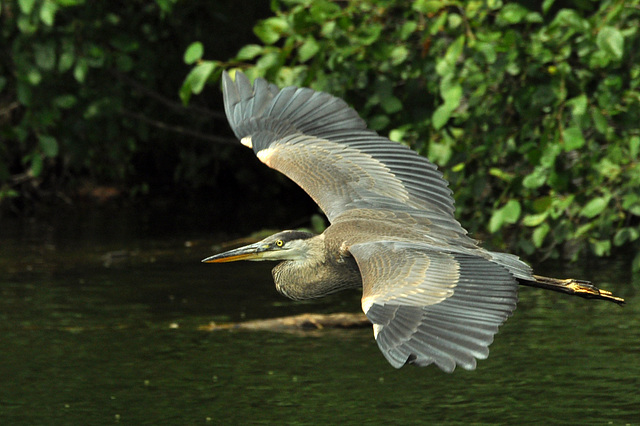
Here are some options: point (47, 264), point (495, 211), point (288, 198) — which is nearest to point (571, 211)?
point (495, 211)

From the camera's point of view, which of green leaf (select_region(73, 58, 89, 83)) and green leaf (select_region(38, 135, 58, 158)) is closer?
green leaf (select_region(73, 58, 89, 83))

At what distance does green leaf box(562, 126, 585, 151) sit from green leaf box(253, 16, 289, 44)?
2.44m

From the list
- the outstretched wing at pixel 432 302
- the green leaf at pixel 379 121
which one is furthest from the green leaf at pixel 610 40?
the outstretched wing at pixel 432 302

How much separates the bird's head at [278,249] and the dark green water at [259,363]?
1300 millimetres

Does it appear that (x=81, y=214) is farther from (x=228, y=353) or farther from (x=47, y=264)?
(x=228, y=353)

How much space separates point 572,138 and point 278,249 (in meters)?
2.99

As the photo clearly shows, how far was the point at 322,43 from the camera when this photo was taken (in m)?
10.2

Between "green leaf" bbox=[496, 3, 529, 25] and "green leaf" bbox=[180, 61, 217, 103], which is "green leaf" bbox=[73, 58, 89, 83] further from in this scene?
"green leaf" bbox=[496, 3, 529, 25]

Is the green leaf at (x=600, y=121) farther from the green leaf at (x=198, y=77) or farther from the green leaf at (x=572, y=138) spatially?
the green leaf at (x=198, y=77)

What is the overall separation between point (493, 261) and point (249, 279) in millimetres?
7038

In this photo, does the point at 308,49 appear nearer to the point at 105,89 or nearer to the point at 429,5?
the point at 429,5

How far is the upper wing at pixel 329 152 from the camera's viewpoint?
7.34 m

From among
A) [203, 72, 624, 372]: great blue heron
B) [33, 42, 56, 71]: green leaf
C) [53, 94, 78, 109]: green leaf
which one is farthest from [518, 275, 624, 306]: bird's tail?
[53, 94, 78, 109]: green leaf

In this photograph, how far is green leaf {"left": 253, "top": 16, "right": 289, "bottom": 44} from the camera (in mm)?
10055
